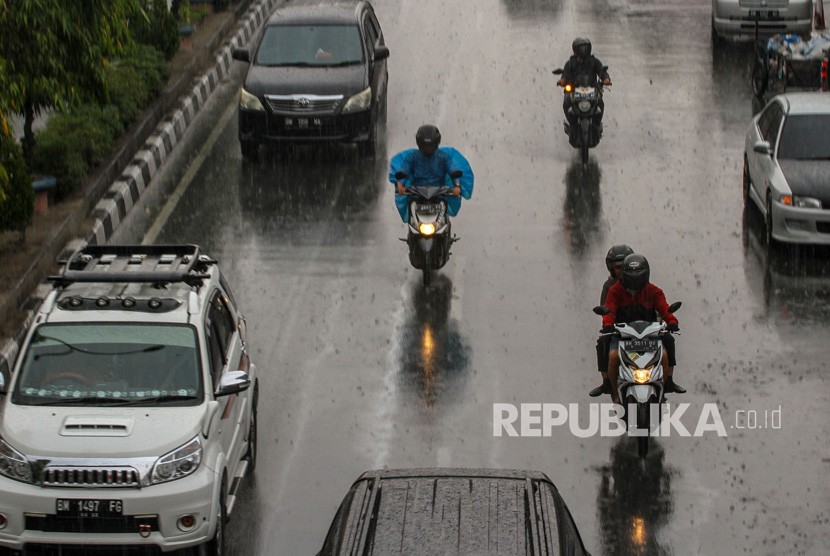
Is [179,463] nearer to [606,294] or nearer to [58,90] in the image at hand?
[606,294]

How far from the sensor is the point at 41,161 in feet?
63.5

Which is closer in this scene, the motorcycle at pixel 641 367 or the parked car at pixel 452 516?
the parked car at pixel 452 516

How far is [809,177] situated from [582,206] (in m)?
3.03

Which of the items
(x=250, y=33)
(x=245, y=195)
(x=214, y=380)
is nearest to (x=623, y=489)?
(x=214, y=380)

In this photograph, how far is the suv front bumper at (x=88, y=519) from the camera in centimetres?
992

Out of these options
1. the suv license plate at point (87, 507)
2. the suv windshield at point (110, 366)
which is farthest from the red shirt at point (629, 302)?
the suv license plate at point (87, 507)

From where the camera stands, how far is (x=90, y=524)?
32.6ft

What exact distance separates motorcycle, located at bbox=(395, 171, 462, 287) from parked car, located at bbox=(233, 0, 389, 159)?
4.81 metres

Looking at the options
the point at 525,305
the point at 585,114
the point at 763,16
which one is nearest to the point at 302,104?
the point at 585,114

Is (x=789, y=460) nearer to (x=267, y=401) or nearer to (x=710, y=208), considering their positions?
(x=267, y=401)

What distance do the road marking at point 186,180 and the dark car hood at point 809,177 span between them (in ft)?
22.7

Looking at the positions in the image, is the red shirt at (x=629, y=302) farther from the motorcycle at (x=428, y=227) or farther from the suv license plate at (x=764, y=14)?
the suv license plate at (x=764, y=14)

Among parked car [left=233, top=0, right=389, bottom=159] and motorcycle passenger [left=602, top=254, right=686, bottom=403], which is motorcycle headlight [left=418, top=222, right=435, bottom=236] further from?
parked car [left=233, top=0, right=389, bottom=159]

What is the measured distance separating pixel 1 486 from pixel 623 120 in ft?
49.7
